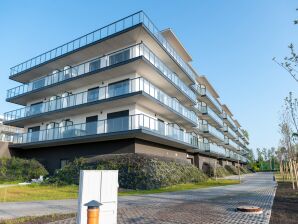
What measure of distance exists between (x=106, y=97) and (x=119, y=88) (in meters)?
1.68

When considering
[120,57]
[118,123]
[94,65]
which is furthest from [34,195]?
[94,65]

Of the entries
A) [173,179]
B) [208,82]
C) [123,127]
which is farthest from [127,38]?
[208,82]

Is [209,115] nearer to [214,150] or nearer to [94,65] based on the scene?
[214,150]

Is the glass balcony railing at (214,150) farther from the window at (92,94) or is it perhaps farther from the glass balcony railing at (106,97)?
the window at (92,94)

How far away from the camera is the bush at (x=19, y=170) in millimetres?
25875

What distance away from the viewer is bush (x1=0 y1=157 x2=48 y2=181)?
2588 cm

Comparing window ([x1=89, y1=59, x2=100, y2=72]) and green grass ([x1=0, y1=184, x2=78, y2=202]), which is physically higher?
window ([x1=89, y1=59, x2=100, y2=72])

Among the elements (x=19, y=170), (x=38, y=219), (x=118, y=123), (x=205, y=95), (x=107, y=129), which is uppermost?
(x=205, y=95)

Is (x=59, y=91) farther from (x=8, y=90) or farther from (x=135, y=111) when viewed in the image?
(x=135, y=111)

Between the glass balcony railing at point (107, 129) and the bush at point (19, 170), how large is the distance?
107 inches

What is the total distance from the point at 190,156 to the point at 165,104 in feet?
50.3

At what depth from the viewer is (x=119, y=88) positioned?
23.1m

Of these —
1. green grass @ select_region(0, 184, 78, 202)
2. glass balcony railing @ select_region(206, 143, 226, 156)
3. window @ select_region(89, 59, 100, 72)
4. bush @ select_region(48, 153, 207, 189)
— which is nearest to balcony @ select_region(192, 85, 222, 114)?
glass balcony railing @ select_region(206, 143, 226, 156)

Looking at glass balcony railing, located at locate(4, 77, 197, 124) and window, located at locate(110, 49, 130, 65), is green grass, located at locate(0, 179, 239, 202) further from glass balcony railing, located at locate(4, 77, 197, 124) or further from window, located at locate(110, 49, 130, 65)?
window, located at locate(110, 49, 130, 65)
